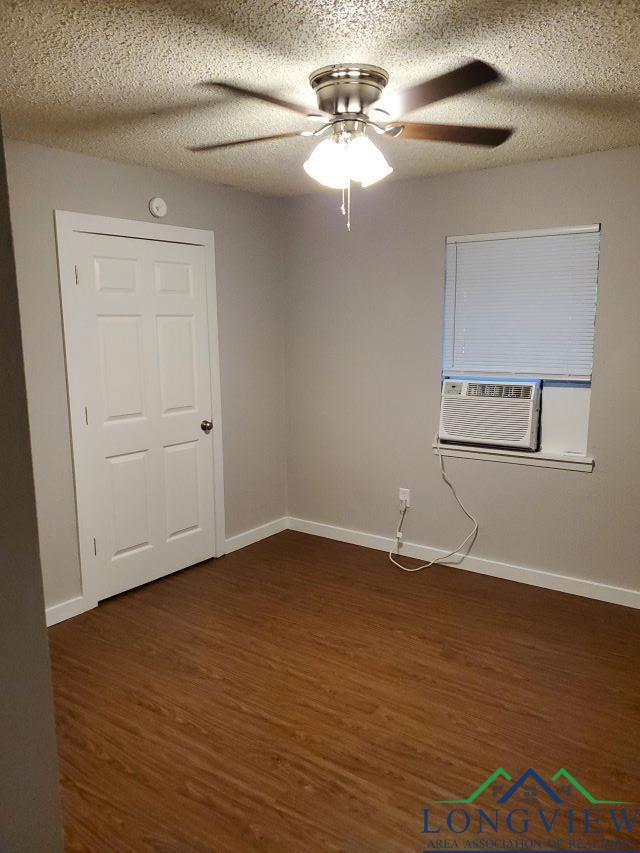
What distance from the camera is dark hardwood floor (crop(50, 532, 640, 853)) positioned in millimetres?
1992

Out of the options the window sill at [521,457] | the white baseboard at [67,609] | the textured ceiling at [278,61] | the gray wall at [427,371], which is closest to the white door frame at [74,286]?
the white baseboard at [67,609]

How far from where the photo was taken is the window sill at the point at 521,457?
346 cm

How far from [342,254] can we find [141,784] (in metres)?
3.28

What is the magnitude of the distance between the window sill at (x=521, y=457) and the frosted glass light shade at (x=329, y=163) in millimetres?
2032

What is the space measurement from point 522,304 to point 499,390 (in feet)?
1.70

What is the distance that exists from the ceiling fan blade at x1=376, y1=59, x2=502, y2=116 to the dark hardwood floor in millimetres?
2357

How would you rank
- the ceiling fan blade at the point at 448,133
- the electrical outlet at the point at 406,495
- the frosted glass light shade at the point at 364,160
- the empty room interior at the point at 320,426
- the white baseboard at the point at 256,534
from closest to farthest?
the empty room interior at the point at 320,426, the frosted glass light shade at the point at 364,160, the ceiling fan blade at the point at 448,133, the electrical outlet at the point at 406,495, the white baseboard at the point at 256,534

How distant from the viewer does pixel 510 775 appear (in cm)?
217

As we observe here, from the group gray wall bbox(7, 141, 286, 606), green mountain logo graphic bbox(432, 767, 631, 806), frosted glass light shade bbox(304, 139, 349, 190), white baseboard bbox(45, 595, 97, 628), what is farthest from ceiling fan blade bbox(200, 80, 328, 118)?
white baseboard bbox(45, 595, 97, 628)

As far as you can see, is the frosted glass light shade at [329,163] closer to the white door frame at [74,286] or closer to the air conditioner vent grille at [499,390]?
the white door frame at [74,286]

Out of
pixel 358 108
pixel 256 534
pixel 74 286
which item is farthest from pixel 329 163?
pixel 256 534

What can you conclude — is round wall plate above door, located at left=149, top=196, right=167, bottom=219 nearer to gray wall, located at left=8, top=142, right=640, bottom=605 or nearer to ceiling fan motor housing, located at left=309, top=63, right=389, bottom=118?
gray wall, located at left=8, top=142, right=640, bottom=605

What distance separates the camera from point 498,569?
3.83 m

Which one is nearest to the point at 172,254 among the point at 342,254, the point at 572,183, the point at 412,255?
the point at 342,254
